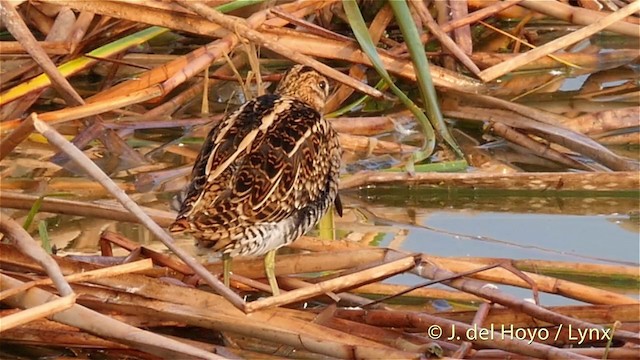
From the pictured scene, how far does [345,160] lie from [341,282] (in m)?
1.58

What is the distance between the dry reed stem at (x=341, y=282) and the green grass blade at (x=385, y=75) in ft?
4.07

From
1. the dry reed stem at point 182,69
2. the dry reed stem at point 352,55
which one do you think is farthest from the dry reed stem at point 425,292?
the dry reed stem at point 352,55

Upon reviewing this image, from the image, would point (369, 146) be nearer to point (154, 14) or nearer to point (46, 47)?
point (154, 14)

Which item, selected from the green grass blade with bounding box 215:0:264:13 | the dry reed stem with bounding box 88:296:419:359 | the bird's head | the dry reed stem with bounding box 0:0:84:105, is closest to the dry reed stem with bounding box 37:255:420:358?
the dry reed stem with bounding box 88:296:419:359

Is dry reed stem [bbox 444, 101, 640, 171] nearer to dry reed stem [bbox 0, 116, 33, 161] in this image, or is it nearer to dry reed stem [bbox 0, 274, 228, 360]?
dry reed stem [bbox 0, 116, 33, 161]

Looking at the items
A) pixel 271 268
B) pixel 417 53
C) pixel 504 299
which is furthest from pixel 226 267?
pixel 417 53

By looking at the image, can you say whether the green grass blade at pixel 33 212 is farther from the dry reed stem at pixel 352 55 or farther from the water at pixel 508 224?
the dry reed stem at pixel 352 55

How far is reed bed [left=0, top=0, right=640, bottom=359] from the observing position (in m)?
3.39

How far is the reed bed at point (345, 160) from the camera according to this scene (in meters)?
3.39

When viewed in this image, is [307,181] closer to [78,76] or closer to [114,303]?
[114,303]

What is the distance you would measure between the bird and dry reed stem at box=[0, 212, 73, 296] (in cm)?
36

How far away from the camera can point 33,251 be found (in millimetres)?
3256

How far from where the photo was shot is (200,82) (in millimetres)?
5266

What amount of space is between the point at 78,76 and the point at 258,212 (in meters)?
2.18
